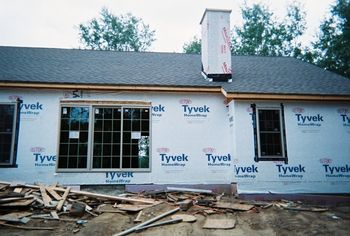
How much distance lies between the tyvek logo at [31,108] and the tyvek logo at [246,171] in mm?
6846

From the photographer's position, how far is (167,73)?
11953mm

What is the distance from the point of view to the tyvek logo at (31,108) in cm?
1007

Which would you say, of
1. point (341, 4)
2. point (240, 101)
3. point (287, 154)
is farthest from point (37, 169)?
point (341, 4)

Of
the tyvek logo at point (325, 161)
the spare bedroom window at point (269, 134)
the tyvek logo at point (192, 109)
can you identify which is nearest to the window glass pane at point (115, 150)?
the tyvek logo at point (192, 109)

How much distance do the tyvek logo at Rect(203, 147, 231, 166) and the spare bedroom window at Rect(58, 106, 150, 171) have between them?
83.2 inches

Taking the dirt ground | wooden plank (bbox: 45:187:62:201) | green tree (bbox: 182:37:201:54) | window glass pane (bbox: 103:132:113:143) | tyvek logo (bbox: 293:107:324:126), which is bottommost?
the dirt ground

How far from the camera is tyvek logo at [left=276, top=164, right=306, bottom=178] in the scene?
9977 mm

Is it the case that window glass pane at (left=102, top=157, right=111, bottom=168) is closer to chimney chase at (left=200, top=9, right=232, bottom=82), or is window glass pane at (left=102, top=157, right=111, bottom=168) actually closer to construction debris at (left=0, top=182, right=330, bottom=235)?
construction debris at (left=0, top=182, right=330, bottom=235)

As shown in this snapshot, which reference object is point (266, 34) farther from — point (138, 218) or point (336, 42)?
point (138, 218)

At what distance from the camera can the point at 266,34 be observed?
31656mm

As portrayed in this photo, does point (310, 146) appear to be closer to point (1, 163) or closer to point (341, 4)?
point (1, 163)

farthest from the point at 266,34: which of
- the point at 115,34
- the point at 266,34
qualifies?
the point at 115,34

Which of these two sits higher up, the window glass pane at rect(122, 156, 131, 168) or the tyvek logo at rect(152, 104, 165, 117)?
the tyvek logo at rect(152, 104, 165, 117)

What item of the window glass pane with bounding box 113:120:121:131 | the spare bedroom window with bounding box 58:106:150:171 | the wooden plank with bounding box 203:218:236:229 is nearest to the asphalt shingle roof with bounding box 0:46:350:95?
the spare bedroom window with bounding box 58:106:150:171
